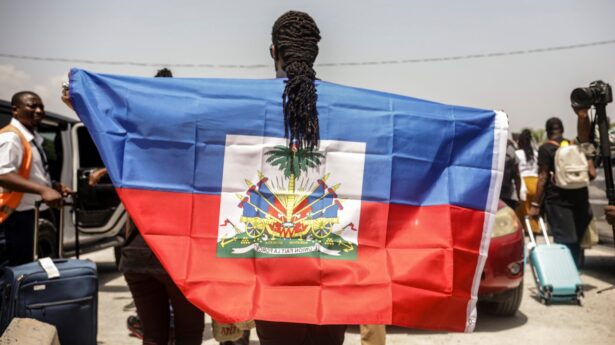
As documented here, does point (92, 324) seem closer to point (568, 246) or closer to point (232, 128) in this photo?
point (232, 128)

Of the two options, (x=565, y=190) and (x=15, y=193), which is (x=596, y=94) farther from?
(x=15, y=193)

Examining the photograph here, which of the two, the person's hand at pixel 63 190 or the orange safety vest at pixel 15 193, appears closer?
the orange safety vest at pixel 15 193

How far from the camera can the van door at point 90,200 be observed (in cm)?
853

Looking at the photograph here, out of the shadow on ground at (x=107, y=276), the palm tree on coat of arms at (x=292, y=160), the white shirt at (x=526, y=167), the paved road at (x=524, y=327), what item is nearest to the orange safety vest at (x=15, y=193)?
the paved road at (x=524, y=327)

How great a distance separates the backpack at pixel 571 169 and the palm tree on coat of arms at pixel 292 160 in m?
5.84

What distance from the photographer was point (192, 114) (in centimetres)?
291

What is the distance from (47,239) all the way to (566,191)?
244 inches

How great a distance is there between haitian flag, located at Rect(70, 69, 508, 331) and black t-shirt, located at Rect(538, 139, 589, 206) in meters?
5.42

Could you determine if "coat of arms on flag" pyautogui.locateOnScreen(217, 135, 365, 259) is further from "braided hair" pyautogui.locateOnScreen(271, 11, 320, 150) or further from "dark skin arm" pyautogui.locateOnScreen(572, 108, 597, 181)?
"dark skin arm" pyautogui.locateOnScreen(572, 108, 597, 181)

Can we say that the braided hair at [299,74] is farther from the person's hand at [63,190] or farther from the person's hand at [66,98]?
the person's hand at [63,190]

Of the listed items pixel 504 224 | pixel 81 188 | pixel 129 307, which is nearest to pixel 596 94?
pixel 504 224

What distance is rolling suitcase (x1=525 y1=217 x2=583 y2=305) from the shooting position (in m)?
7.12

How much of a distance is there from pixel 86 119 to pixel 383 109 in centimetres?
140

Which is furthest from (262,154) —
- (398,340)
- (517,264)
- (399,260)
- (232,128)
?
(517,264)
